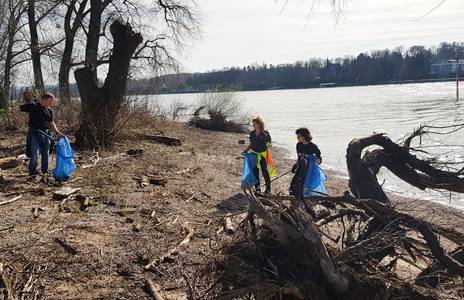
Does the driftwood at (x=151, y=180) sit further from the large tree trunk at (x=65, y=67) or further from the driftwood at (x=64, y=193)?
the large tree trunk at (x=65, y=67)

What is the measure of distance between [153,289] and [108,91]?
938cm

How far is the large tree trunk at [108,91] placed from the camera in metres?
12.9

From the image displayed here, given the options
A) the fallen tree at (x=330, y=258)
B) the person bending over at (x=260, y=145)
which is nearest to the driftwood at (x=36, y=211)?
the fallen tree at (x=330, y=258)

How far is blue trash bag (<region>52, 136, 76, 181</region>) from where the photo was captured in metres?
8.55

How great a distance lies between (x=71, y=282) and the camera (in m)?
4.74

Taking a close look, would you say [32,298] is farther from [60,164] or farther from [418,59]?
[418,59]

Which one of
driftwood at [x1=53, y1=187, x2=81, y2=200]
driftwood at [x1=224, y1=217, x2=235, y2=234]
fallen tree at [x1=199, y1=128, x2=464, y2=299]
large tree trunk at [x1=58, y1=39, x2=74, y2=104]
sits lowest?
driftwood at [x1=224, y1=217, x2=235, y2=234]

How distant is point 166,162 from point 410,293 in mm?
9854

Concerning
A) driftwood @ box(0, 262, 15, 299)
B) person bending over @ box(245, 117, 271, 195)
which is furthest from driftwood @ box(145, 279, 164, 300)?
person bending over @ box(245, 117, 271, 195)

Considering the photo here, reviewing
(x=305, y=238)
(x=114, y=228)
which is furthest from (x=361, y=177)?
(x=114, y=228)

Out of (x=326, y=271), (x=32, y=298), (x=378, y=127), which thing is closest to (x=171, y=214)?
(x=32, y=298)

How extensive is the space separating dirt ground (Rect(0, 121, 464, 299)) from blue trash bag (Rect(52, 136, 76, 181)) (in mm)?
187

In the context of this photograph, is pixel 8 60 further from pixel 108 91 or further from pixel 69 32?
pixel 108 91

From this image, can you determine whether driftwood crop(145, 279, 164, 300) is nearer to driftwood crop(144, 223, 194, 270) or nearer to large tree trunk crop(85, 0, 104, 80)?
driftwood crop(144, 223, 194, 270)
